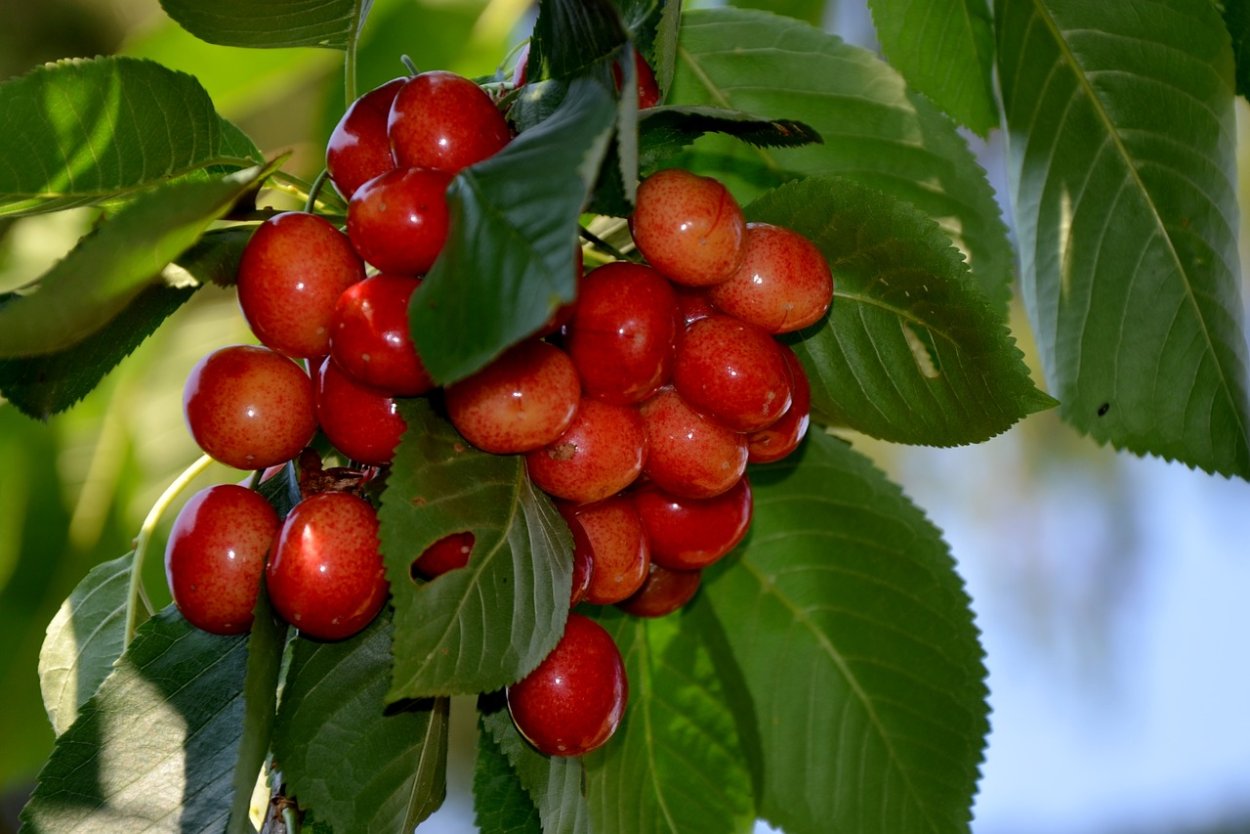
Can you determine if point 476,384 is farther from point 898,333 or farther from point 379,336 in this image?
point 898,333

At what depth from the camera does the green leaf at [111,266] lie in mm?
702

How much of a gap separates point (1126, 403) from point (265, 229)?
82 centimetres

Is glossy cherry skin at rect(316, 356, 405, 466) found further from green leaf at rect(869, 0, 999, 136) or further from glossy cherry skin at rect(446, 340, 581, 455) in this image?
green leaf at rect(869, 0, 999, 136)

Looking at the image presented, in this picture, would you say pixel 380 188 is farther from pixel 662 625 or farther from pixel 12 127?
pixel 662 625

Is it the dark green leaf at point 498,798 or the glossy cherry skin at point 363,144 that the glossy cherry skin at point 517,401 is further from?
the dark green leaf at point 498,798

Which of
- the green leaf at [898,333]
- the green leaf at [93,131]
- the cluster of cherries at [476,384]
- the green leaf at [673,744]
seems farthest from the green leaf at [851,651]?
the green leaf at [93,131]

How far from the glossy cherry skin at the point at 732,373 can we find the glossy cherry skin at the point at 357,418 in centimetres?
21

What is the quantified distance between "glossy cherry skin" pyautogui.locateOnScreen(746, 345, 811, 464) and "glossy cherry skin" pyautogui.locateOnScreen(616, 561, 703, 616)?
138 millimetres

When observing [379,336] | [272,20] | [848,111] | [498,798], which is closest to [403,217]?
[379,336]

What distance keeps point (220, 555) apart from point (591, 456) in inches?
10.6

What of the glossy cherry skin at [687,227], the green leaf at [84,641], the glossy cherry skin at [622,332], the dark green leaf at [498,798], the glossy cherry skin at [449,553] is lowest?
the green leaf at [84,641]

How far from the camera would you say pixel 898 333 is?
97cm

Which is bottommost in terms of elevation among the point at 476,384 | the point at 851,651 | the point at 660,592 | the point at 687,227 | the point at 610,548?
the point at 851,651

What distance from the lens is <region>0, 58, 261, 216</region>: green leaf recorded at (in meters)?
0.87
